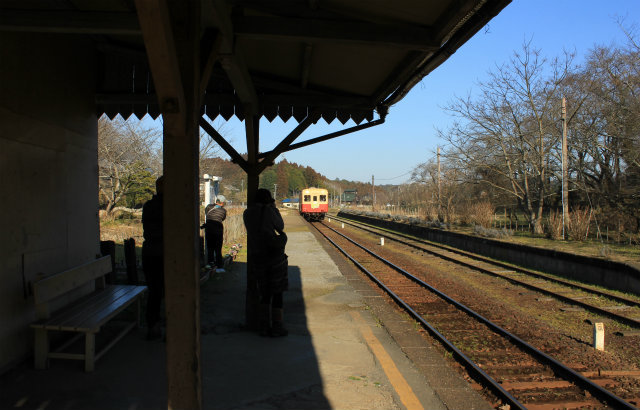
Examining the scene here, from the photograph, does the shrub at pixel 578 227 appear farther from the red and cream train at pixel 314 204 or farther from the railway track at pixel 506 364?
the red and cream train at pixel 314 204

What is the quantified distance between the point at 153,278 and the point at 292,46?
2.84m

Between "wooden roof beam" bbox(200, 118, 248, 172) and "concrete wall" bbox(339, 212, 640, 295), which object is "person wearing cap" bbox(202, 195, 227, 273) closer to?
"wooden roof beam" bbox(200, 118, 248, 172)

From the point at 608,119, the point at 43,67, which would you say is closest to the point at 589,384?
the point at 43,67

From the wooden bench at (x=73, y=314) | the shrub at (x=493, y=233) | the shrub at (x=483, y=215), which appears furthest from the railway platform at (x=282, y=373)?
the shrub at (x=483, y=215)

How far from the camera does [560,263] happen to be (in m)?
12.0

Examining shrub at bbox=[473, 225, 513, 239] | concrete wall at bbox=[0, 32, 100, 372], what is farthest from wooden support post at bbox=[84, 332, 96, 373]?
shrub at bbox=[473, 225, 513, 239]

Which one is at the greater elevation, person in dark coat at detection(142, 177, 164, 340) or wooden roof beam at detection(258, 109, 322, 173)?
wooden roof beam at detection(258, 109, 322, 173)

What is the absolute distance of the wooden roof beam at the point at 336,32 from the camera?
4.07 metres

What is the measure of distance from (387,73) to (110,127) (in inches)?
854

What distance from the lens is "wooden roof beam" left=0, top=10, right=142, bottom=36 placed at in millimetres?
3494

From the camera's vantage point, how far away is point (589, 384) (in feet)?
14.2

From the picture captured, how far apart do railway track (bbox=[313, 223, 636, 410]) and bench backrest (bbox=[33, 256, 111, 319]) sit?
4.03 m

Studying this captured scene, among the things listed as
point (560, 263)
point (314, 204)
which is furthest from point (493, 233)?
point (314, 204)

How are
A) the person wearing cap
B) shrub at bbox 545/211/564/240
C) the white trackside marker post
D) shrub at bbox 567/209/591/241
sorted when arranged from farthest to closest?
shrub at bbox 545/211/564/240 < shrub at bbox 567/209/591/241 < the person wearing cap < the white trackside marker post
